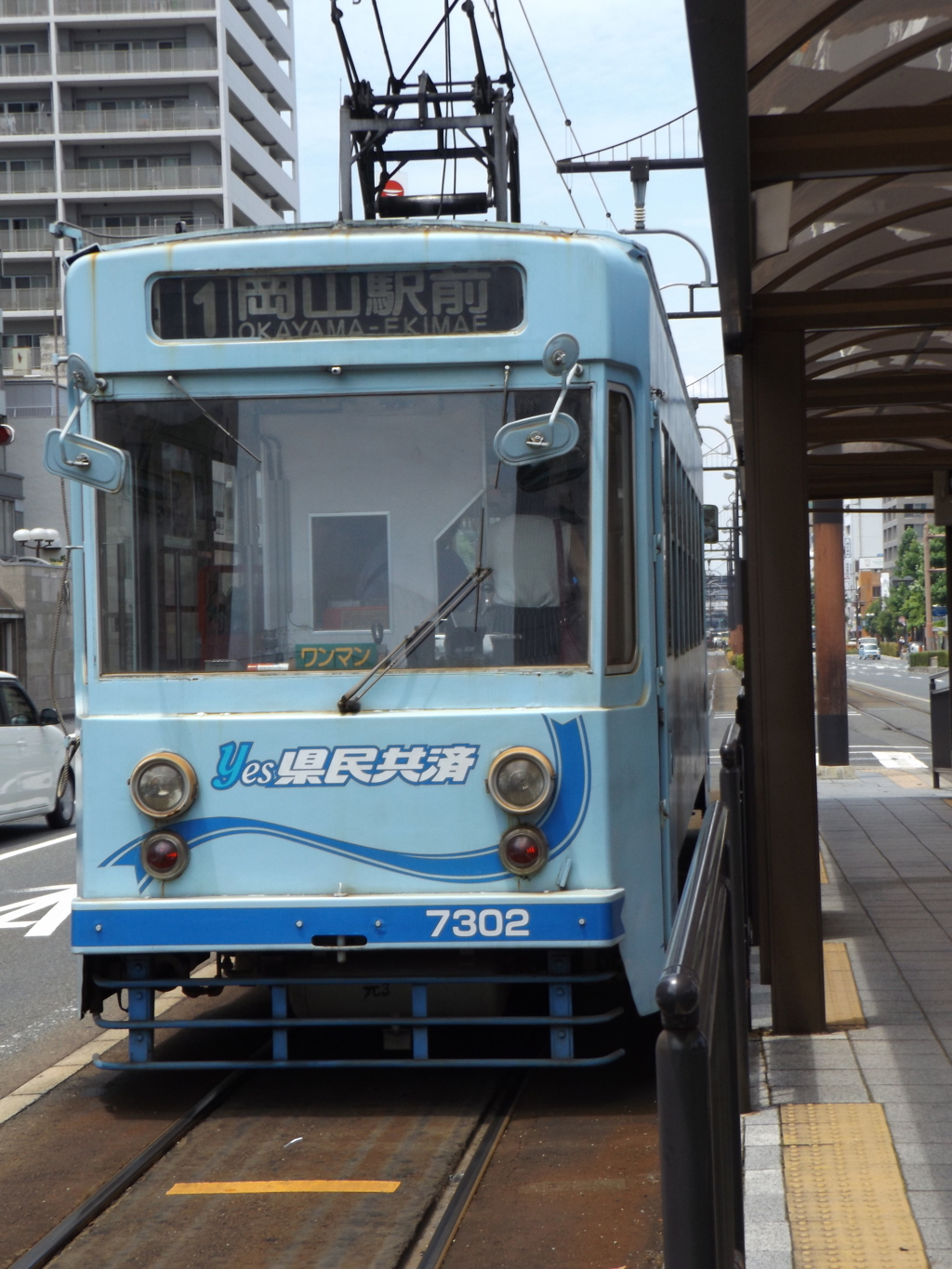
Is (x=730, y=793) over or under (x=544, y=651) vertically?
under

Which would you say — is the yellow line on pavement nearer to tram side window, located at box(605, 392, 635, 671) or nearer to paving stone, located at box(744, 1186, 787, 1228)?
paving stone, located at box(744, 1186, 787, 1228)

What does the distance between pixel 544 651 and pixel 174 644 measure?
54.1 inches

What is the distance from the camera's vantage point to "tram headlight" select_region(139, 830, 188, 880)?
18.1 ft

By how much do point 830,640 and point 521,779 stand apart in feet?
55.4

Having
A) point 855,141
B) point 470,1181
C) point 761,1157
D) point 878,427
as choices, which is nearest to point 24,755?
point 878,427

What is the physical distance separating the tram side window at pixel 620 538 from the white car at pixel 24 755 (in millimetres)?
10220

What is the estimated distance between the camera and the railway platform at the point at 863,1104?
12.9 ft

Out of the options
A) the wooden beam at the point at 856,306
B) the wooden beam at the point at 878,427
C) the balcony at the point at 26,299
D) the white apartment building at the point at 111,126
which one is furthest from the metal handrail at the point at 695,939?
the balcony at the point at 26,299

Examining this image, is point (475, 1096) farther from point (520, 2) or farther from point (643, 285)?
point (520, 2)

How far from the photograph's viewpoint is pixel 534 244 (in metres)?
5.52

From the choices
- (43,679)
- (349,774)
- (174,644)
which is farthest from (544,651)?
(43,679)

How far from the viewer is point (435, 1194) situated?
471cm

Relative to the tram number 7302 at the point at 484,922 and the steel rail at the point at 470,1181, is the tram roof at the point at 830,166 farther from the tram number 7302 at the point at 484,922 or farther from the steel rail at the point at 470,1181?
the steel rail at the point at 470,1181

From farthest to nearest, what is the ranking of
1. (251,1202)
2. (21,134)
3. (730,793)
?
(21,134) → (730,793) → (251,1202)
